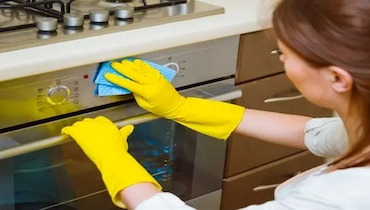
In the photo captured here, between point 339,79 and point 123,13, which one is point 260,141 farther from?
point 339,79

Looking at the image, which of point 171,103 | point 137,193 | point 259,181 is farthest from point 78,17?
point 259,181

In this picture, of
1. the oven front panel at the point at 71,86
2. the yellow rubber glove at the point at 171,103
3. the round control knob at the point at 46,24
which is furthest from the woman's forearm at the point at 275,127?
the round control knob at the point at 46,24

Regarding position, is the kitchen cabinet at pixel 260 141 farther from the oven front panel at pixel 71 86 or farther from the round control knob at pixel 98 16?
the round control knob at pixel 98 16

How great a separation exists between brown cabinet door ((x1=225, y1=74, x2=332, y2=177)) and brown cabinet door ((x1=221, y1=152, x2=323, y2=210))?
19mm

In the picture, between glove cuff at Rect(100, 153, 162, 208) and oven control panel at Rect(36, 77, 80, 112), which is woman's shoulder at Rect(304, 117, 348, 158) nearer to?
glove cuff at Rect(100, 153, 162, 208)

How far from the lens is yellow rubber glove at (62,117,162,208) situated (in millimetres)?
1044

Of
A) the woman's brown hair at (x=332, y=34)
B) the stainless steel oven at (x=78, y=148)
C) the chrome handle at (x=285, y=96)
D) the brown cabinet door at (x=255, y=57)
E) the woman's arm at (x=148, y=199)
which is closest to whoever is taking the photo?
the woman's brown hair at (x=332, y=34)

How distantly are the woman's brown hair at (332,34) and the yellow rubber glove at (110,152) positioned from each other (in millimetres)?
321

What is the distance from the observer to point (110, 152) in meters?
1.08

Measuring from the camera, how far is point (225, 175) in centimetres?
152

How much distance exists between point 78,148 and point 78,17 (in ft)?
0.77

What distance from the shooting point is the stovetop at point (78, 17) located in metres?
1.15

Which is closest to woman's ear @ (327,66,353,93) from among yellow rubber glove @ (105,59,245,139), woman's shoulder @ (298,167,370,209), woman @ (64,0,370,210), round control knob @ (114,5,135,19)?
woman @ (64,0,370,210)

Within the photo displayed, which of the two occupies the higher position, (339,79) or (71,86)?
(339,79)
